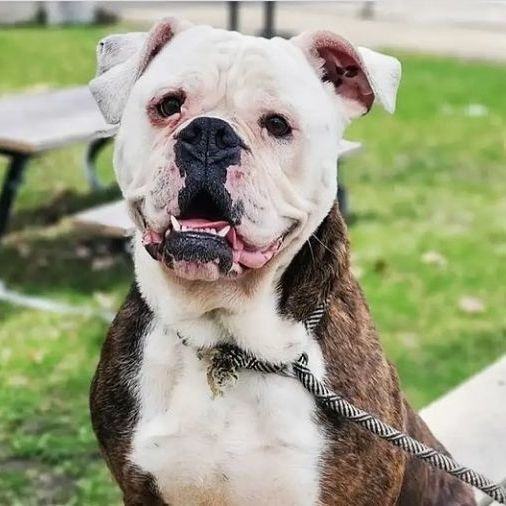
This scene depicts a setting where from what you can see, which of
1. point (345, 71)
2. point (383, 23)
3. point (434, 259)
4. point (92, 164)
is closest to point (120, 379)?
point (345, 71)

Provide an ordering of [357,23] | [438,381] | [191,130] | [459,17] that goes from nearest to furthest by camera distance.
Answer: [191,130] < [438,381] < [357,23] < [459,17]

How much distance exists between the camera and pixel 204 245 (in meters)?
2.15

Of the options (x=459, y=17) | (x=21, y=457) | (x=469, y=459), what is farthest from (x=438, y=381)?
(x=459, y=17)

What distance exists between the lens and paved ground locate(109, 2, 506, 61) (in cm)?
1357

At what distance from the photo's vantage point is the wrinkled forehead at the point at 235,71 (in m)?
2.21

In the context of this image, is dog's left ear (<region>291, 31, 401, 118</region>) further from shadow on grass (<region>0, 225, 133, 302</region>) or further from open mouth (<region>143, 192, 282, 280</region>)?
shadow on grass (<region>0, 225, 133, 302</region>)

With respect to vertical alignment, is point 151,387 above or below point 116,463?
above

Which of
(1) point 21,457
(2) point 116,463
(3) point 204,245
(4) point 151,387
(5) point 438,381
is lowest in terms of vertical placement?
(5) point 438,381

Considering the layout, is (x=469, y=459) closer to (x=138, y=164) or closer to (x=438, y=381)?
(x=438, y=381)

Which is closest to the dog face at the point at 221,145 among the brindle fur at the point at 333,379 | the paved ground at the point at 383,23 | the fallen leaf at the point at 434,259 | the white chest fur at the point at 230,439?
the brindle fur at the point at 333,379

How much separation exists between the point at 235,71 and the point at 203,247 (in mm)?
375

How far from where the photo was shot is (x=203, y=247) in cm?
215

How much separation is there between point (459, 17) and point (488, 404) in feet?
46.2

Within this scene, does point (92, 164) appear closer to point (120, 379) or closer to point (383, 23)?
point (120, 379)
